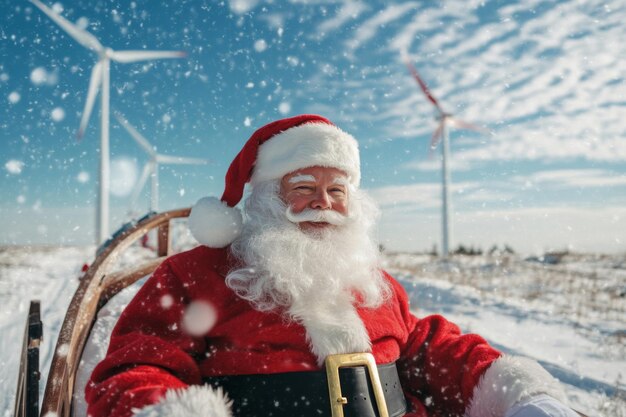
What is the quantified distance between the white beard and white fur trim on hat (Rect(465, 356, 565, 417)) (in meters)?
0.52

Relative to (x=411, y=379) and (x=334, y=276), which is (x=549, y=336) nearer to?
(x=411, y=379)

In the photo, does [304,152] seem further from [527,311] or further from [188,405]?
[527,311]

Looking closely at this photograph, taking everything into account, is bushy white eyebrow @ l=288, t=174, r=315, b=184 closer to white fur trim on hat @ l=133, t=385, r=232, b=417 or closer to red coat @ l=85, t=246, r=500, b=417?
red coat @ l=85, t=246, r=500, b=417

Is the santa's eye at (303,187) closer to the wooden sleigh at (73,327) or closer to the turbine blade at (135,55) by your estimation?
the wooden sleigh at (73,327)

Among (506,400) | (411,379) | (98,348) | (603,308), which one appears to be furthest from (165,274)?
(603,308)

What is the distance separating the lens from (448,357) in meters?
2.05

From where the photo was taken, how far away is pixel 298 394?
5.50 feet

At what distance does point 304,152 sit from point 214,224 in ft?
1.86

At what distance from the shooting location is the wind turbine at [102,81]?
12570mm

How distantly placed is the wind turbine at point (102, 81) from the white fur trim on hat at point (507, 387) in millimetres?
13062

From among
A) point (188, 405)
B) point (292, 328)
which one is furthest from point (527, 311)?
point (188, 405)

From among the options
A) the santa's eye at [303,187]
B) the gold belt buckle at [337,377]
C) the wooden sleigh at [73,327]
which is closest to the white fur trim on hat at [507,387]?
the gold belt buckle at [337,377]

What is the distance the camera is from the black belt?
166 centimetres

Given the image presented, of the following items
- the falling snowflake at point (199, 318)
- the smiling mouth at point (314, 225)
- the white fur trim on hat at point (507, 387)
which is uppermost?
the smiling mouth at point (314, 225)
